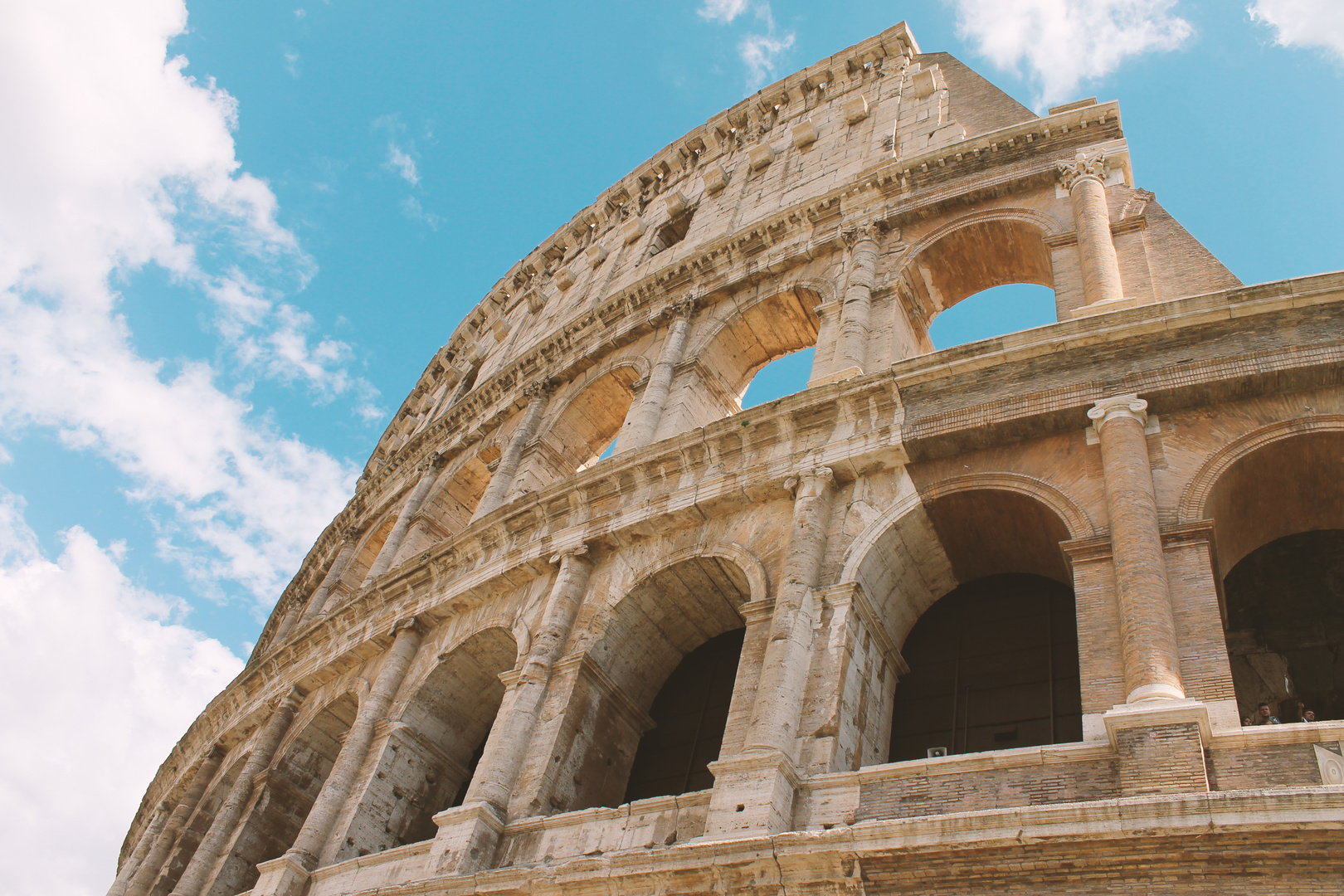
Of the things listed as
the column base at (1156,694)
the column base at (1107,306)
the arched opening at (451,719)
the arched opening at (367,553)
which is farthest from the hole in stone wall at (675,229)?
the column base at (1156,694)

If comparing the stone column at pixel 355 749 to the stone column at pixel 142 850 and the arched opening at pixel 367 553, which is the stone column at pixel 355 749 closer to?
the stone column at pixel 142 850

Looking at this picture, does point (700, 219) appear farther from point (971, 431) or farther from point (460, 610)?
point (971, 431)

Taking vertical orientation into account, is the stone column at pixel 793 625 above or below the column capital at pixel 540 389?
below

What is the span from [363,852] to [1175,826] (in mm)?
8113

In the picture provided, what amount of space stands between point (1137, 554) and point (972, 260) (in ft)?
22.7

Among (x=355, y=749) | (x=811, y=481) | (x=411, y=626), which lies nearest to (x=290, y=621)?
(x=411, y=626)

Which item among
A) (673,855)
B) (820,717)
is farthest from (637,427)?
(673,855)

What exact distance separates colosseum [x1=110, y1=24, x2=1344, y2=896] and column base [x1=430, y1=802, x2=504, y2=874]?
0.10 ft

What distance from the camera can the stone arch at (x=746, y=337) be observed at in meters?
14.5

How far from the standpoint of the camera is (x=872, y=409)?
1024cm

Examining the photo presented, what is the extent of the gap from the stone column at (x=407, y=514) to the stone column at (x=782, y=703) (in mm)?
8153

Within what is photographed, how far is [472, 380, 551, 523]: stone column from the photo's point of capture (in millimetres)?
15180

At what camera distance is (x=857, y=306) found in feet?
41.7

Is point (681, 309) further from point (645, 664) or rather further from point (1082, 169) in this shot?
point (645, 664)
